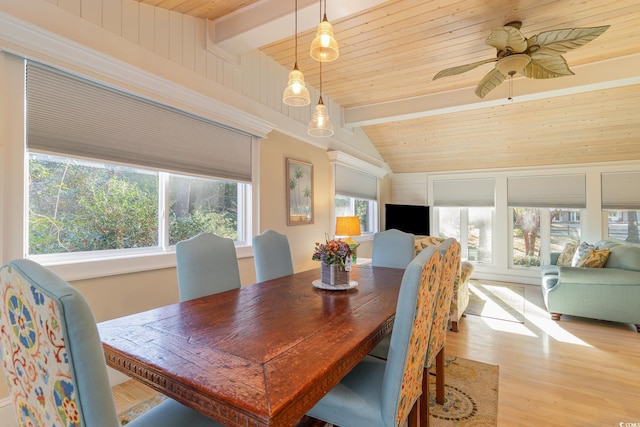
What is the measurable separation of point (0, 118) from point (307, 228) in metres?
2.89

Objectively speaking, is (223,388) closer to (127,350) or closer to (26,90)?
(127,350)

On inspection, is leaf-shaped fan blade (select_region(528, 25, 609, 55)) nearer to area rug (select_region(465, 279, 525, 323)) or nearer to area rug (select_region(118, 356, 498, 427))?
area rug (select_region(118, 356, 498, 427))

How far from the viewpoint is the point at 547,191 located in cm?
539

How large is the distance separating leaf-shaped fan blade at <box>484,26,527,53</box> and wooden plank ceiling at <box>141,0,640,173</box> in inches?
18.5

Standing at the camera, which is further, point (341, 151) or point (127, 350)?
point (341, 151)

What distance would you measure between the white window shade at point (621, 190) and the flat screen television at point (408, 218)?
2.75 m

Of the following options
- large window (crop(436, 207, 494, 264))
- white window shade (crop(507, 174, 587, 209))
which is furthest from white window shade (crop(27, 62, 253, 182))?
white window shade (crop(507, 174, 587, 209))

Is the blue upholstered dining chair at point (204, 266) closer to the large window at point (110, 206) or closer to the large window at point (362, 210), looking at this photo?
the large window at point (110, 206)

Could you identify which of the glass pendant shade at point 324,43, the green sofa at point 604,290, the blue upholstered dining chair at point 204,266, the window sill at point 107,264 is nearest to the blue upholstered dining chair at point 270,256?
the blue upholstered dining chair at point 204,266

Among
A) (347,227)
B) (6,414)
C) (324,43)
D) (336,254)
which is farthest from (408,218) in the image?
(6,414)

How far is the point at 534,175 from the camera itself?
5.45 metres

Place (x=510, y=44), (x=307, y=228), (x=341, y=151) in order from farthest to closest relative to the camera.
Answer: (x=341, y=151)
(x=307, y=228)
(x=510, y=44)

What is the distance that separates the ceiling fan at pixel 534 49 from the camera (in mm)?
2039

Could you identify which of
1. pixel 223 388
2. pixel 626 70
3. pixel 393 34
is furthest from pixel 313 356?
pixel 626 70
